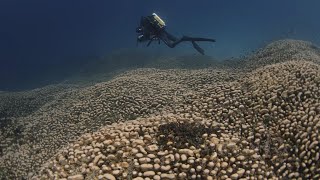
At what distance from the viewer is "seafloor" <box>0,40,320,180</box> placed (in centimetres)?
632

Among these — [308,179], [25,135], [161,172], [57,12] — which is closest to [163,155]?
[161,172]

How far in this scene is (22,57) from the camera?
9925 cm

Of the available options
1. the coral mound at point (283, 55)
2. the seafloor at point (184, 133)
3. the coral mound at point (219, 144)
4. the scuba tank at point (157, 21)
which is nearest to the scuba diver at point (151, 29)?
the scuba tank at point (157, 21)

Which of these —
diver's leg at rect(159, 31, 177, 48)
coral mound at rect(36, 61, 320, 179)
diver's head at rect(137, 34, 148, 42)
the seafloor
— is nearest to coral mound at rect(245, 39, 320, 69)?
the seafloor

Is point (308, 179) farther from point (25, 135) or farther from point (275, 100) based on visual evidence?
point (25, 135)

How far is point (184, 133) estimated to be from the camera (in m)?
7.21

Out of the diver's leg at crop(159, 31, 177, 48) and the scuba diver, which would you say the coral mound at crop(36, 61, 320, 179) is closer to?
the scuba diver

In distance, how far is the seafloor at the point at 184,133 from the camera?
632cm

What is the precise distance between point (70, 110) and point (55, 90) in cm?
1044

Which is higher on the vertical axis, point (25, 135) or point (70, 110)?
point (70, 110)

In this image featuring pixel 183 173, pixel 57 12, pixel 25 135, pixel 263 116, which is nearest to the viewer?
pixel 183 173

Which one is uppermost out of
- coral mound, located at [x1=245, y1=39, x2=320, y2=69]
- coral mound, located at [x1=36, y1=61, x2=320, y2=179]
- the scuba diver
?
the scuba diver

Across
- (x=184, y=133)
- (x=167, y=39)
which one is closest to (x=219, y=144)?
(x=184, y=133)

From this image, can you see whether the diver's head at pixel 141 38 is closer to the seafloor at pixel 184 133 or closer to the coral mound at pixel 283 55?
the seafloor at pixel 184 133
